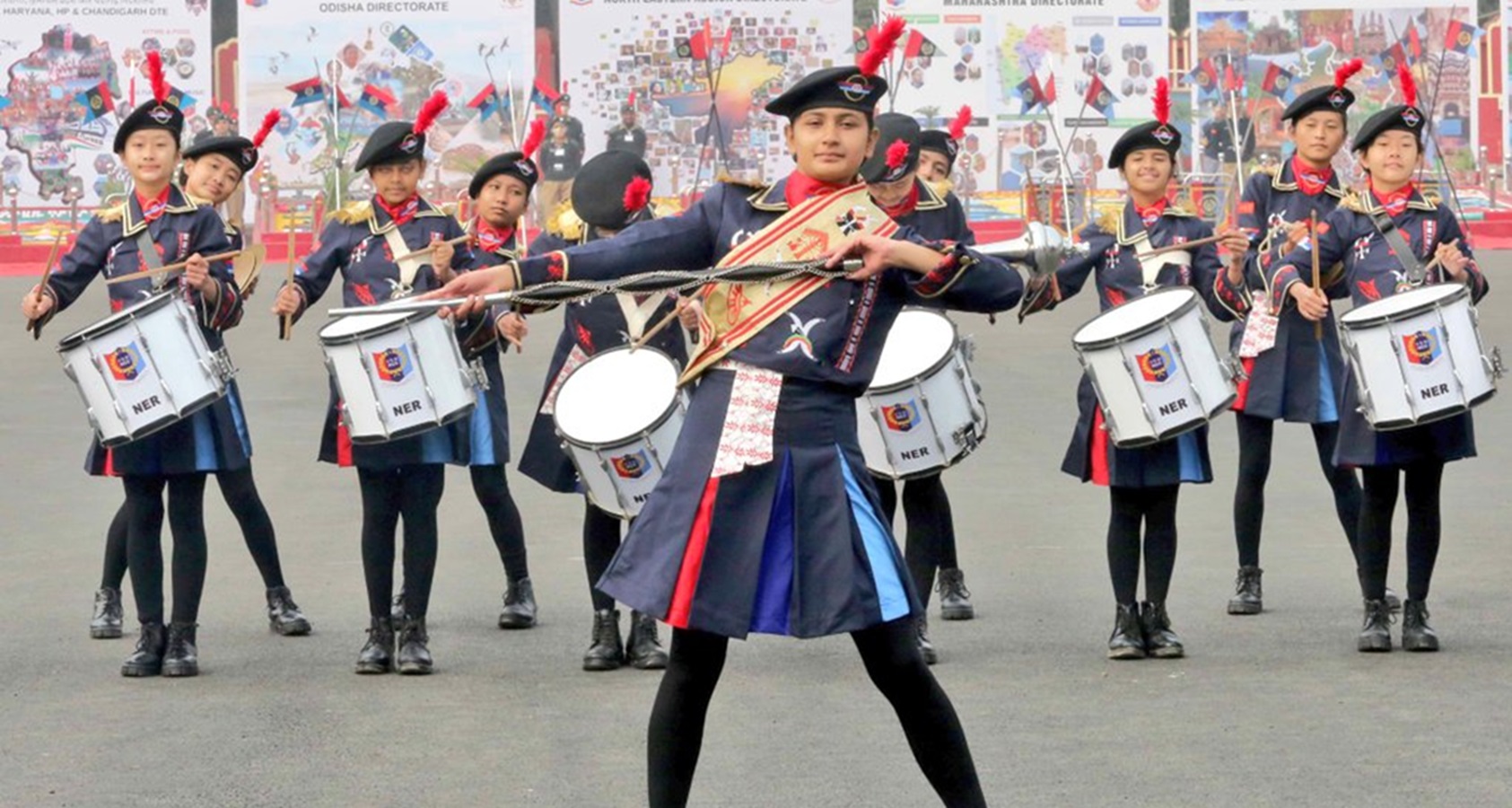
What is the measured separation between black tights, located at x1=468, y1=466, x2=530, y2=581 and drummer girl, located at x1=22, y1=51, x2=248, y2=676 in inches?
44.4

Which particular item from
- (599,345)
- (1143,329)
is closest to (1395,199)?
(1143,329)

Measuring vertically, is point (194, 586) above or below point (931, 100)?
below

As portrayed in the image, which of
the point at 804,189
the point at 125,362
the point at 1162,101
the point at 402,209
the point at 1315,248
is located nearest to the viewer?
the point at 804,189

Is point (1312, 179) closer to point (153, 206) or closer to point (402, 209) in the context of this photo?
point (402, 209)

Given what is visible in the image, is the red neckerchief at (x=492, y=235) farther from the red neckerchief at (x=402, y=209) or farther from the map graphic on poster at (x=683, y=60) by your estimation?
the map graphic on poster at (x=683, y=60)

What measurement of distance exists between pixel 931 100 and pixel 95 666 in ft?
72.2

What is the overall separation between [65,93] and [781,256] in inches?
993

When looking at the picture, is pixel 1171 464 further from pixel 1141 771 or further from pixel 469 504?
pixel 469 504

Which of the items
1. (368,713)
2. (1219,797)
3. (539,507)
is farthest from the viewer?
(539,507)

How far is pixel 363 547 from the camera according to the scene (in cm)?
762

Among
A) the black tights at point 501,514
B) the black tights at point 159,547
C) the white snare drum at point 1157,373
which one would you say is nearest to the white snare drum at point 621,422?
the black tights at point 501,514

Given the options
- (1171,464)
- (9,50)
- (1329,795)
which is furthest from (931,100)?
(1329,795)

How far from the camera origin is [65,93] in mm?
28922

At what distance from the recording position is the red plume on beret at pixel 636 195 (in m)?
6.73
